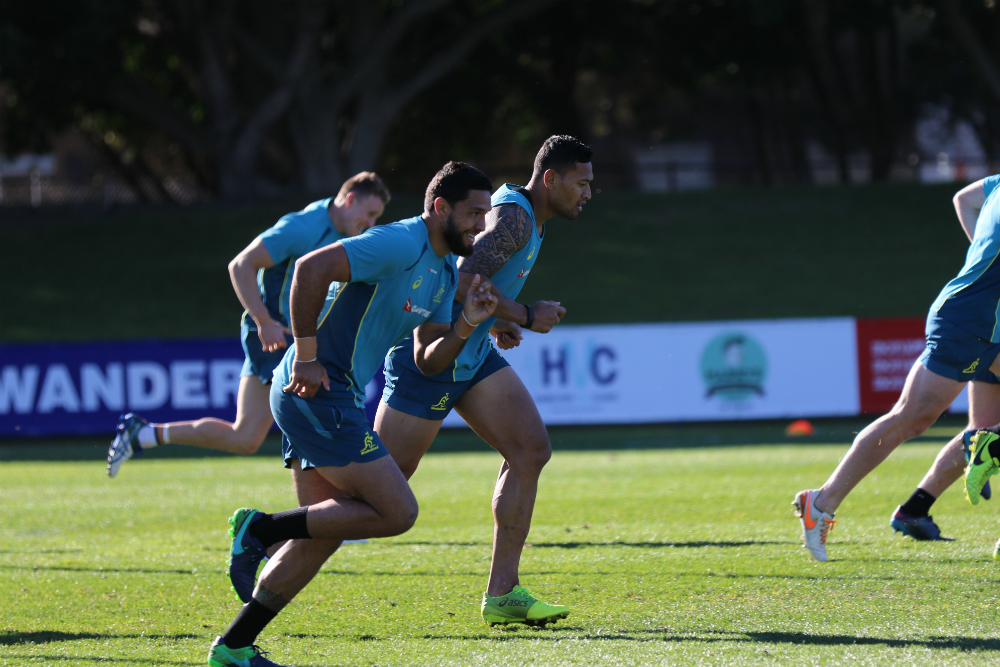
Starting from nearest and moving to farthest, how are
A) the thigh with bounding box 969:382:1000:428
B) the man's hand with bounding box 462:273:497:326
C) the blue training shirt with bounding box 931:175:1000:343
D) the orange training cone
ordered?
the man's hand with bounding box 462:273:497:326, the blue training shirt with bounding box 931:175:1000:343, the thigh with bounding box 969:382:1000:428, the orange training cone

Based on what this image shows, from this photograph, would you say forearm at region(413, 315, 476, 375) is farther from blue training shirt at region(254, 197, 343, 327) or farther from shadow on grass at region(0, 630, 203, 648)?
blue training shirt at region(254, 197, 343, 327)

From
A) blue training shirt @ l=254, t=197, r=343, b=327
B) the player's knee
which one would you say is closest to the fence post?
blue training shirt @ l=254, t=197, r=343, b=327

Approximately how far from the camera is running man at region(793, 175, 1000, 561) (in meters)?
5.71

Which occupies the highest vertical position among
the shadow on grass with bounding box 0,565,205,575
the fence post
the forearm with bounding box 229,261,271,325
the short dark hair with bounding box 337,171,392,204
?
the fence post

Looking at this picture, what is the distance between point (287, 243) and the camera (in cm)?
642

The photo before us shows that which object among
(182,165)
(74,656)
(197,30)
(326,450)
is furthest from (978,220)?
(182,165)

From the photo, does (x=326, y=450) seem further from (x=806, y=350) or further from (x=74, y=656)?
(x=806, y=350)

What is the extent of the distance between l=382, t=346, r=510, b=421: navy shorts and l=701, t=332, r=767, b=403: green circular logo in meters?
10.7

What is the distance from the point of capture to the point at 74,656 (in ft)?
14.4

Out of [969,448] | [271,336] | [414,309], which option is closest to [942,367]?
[969,448]

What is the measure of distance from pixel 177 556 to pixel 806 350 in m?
11.0

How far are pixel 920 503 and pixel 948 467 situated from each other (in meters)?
0.28

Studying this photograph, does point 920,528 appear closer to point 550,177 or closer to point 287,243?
point 550,177

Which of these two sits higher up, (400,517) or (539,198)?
(539,198)
